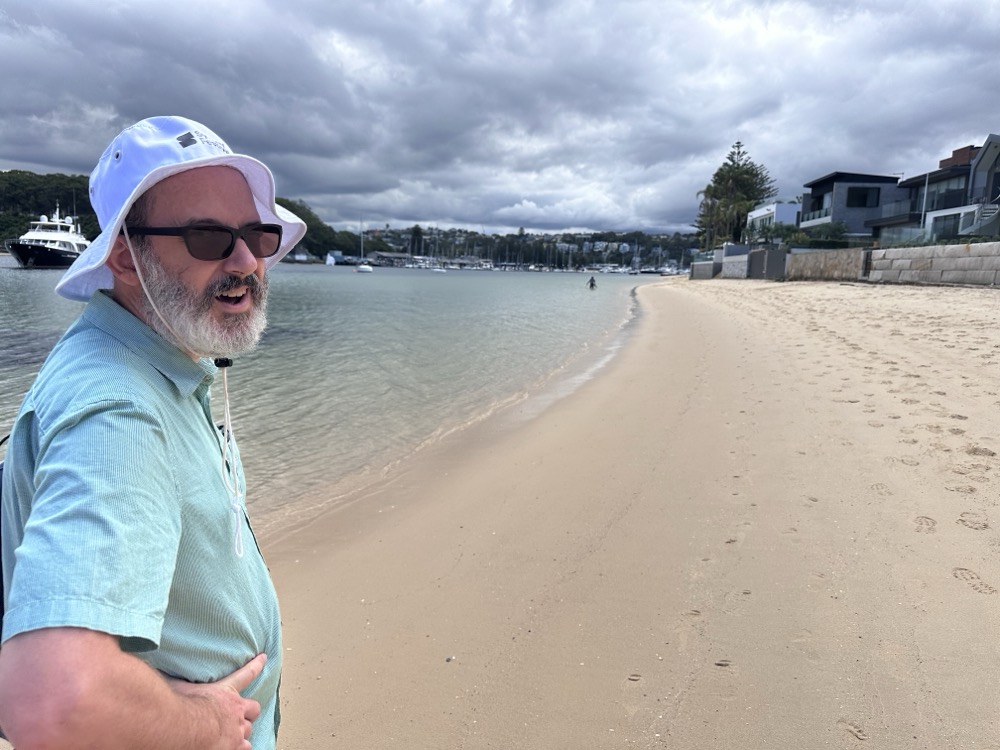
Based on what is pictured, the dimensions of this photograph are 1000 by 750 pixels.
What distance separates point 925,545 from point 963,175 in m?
46.7

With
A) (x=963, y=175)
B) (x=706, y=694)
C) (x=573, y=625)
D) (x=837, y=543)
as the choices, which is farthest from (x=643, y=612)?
(x=963, y=175)

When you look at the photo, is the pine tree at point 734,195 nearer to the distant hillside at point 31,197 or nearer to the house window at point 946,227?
the house window at point 946,227

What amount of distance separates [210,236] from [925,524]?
15.4 ft

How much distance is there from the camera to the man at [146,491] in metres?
0.83

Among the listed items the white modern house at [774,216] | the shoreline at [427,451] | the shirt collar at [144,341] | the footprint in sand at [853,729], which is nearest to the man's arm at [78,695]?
the shirt collar at [144,341]

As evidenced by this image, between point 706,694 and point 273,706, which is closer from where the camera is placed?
point 273,706

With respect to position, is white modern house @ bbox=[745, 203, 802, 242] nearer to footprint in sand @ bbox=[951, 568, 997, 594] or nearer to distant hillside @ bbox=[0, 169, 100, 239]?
footprint in sand @ bbox=[951, 568, 997, 594]

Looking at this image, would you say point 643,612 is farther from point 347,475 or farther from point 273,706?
point 347,475

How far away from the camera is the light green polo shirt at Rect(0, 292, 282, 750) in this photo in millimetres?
856

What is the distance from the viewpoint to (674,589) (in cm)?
356

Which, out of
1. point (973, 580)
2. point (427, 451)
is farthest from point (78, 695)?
point (427, 451)

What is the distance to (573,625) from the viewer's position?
3.30m

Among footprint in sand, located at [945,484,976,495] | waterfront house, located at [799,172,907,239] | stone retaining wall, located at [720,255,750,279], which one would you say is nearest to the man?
footprint in sand, located at [945,484,976,495]

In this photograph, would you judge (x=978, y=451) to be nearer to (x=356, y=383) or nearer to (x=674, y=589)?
(x=674, y=589)
